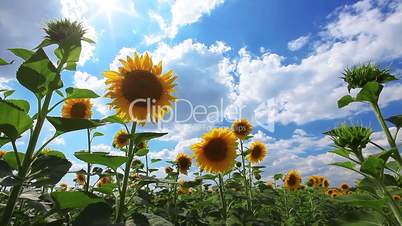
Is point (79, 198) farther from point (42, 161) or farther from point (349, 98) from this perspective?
point (349, 98)

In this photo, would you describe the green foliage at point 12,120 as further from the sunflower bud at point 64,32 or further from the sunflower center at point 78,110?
the sunflower center at point 78,110

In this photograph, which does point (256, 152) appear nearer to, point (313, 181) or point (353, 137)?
point (313, 181)

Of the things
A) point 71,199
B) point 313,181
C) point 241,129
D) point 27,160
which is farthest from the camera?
point 313,181

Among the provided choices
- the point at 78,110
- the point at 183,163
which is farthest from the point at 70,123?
the point at 183,163

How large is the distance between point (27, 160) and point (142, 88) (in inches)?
59.3

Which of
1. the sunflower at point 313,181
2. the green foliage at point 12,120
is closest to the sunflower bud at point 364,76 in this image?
the green foliage at point 12,120

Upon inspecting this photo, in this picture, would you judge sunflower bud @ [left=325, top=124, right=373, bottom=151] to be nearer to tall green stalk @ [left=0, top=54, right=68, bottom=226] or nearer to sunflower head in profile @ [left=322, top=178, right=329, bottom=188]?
tall green stalk @ [left=0, top=54, right=68, bottom=226]

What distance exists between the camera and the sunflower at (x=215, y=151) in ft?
22.7

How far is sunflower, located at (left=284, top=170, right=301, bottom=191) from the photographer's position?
12238mm

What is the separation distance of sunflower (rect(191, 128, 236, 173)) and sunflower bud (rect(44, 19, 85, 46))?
4.26 metres

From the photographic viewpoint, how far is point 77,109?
17.8 feet

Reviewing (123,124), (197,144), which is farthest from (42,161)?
(197,144)

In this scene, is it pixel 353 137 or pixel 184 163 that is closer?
pixel 353 137

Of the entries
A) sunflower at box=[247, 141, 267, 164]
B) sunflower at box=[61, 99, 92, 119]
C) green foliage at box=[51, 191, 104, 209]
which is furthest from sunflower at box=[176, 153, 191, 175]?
green foliage at box=[51, 191, 104, 209]
